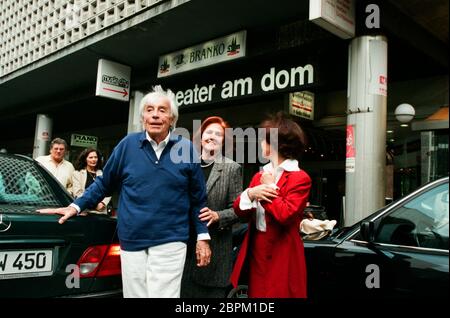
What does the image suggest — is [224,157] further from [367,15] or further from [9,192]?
[367,15]

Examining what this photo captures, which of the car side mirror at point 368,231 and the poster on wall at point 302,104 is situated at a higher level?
the poster on wall at point 302,104

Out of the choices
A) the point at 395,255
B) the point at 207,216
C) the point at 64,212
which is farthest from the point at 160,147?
the point at 395,255

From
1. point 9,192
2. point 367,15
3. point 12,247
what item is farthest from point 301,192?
point 367,15

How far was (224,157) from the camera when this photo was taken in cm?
291

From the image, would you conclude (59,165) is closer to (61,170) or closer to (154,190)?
(61,170)

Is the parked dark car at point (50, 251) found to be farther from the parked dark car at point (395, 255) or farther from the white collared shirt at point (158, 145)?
the parked dark car at point (395, 255)

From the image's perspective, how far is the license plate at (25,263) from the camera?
7.14ft

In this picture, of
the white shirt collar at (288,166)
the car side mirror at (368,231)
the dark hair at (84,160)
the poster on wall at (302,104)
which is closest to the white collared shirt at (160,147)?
the white shirt collar at (288,166)

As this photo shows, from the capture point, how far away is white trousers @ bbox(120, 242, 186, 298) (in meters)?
2.20

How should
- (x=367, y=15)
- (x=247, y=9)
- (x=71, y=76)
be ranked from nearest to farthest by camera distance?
1. (x=367, y=15)
2. (x=247, y=9)
3. (x=71, y=76)

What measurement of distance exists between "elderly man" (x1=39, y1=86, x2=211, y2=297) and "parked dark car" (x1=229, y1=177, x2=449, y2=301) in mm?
915

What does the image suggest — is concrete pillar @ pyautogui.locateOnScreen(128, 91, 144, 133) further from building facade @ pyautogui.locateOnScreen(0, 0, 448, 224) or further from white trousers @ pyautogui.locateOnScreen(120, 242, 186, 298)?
white trousers @ pyautogui.locateOnScreen(120, 242, 186, 298)

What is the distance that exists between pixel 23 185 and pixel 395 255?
238cm
